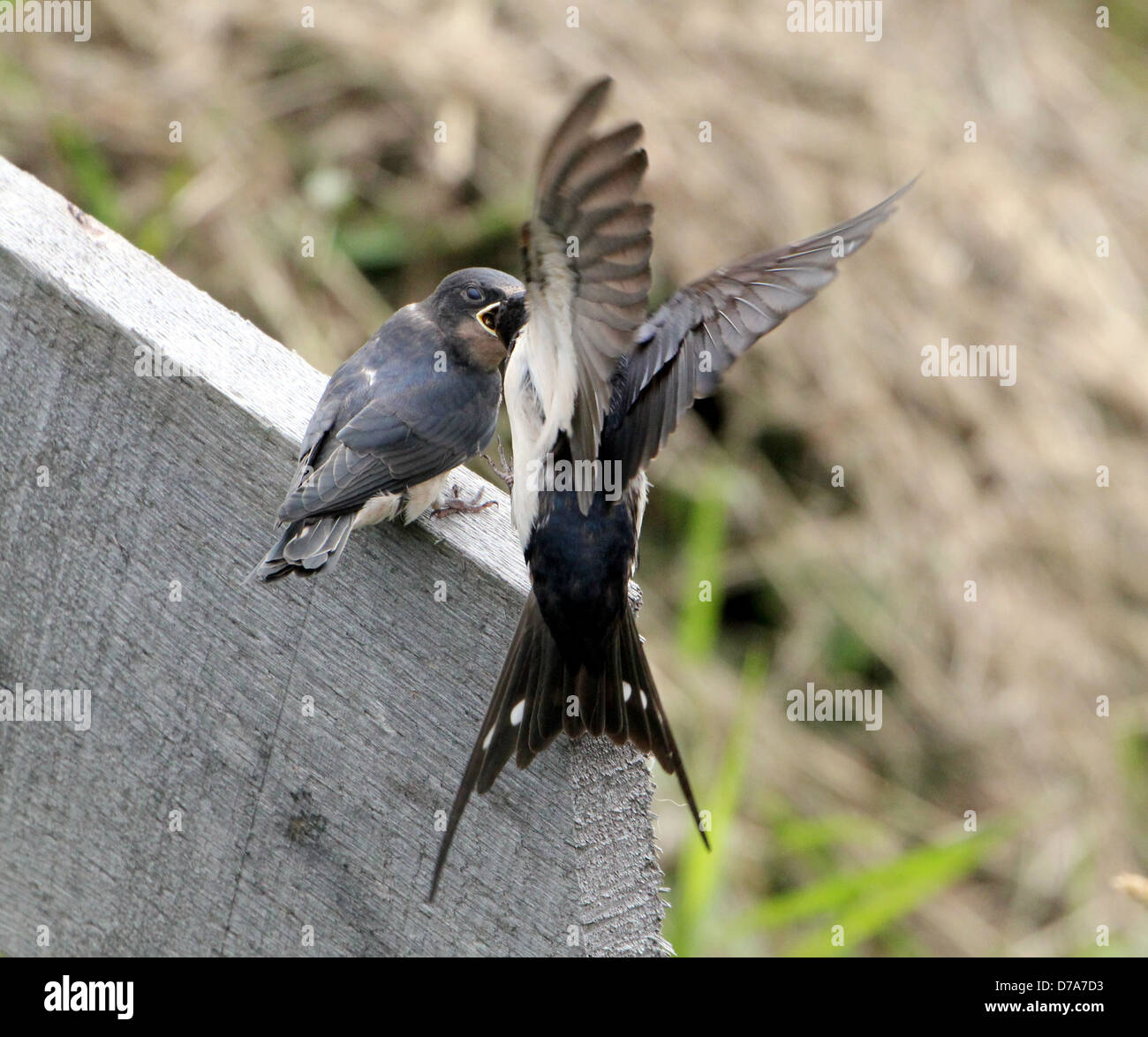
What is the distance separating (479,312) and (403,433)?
1.34ft

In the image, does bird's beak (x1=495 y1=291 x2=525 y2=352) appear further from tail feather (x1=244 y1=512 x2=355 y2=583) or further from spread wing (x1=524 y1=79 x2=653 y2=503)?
tail feather (x1=244 y1=512 x2=355 y2=583)

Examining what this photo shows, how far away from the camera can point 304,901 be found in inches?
53.7

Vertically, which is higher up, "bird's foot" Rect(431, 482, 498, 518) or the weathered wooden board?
"bird's foot" Rect(431, 482, 498, 518)

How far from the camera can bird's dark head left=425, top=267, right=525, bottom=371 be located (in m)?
2.56

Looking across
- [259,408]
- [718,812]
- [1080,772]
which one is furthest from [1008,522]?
[259,408]

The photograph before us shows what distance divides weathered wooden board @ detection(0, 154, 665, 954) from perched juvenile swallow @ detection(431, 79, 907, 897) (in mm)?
66

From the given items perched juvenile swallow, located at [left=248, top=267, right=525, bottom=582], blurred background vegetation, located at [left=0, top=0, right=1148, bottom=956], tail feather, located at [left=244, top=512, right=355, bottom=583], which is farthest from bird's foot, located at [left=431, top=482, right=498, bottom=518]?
blurred background vegetation, located at [left=0, top=0, right=1148, bottom=956]

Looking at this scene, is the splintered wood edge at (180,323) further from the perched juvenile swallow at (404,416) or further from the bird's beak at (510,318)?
the bird's beak at (510,318)

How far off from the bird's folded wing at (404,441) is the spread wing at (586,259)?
316 millimetres

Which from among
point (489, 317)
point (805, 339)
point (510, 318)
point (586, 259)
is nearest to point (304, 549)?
point (586, 259)

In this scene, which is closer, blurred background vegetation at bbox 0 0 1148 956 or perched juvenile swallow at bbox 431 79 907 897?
perched juvenile swallow at bbox 431 79 907 897

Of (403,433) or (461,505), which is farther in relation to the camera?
(403,433)

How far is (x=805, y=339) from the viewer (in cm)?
414

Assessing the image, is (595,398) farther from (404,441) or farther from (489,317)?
(489,317)
